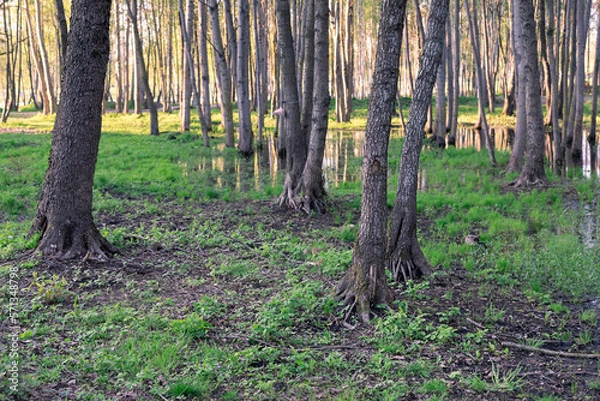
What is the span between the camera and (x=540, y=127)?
12.5m

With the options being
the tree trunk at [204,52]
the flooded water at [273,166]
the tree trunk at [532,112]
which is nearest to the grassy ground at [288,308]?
the tree trunk at [532,112]

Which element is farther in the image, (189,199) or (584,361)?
(189,199)

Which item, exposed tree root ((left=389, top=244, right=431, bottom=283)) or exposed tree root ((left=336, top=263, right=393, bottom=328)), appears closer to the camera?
exposed tree root ((left=336, top=263, right=393, bottom=328))

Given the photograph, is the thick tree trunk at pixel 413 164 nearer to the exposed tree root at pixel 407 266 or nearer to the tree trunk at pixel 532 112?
the exposed tree root at pixel 407 266

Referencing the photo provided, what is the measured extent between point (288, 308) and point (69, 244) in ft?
10.6

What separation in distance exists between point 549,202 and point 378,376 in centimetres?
804

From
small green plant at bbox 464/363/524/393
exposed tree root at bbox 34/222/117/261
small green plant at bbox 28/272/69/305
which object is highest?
exposed tree root at bbox 34/222/117/261

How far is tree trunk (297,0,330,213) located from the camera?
32.5ft

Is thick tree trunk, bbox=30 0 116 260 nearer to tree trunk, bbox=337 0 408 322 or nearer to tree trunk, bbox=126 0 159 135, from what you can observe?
tree trunk, bbox=337 0 408 322

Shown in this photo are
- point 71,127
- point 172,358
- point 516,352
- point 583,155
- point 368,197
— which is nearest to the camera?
point 172,358

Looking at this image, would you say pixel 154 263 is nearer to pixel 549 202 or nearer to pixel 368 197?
pixel 368 197

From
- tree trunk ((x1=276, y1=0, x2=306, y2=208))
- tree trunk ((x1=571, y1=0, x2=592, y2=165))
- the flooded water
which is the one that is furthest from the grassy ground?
tree trunk ((x1=571, y1=0, x2=592, y2=165))

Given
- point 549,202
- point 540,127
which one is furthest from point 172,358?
point 540,127

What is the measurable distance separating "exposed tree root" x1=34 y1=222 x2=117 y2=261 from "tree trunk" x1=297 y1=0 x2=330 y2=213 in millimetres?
4079
